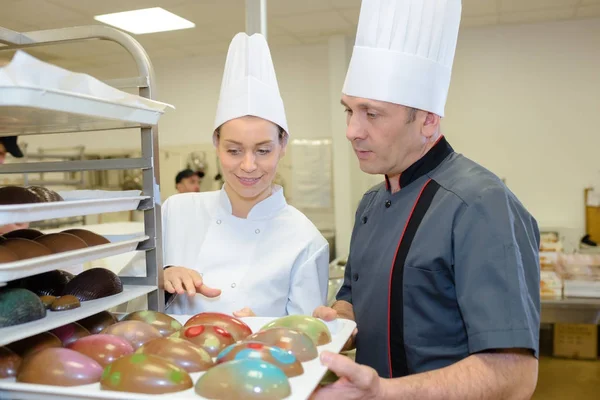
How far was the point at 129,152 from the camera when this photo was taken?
601 cm

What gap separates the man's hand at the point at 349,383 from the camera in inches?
31.0

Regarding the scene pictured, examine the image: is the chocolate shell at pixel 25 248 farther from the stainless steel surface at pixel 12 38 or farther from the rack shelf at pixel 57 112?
the stainless steel surface at pixel 12 38

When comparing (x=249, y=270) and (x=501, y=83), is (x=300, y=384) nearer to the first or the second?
(x=249, y=270)

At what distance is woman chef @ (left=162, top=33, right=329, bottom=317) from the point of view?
1378mm

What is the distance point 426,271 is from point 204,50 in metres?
4.91

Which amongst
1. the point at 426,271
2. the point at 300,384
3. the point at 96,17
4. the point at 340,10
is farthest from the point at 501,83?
the point at 300,384

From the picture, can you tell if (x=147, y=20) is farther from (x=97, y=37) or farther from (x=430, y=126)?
(x=430, y=126)

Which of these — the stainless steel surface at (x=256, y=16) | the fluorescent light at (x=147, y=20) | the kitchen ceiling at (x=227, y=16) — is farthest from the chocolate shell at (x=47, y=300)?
the fluorescent light at (x=147, y=20)

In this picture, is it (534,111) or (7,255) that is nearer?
(7,255)

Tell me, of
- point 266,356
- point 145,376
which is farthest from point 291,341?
point 145,376

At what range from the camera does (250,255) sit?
1.45 m

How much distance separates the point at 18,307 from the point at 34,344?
6 centimetres

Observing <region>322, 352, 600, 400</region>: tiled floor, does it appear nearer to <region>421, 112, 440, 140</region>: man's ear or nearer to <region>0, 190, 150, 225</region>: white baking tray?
<region>421, 112, 440, 140</region>: man's ear

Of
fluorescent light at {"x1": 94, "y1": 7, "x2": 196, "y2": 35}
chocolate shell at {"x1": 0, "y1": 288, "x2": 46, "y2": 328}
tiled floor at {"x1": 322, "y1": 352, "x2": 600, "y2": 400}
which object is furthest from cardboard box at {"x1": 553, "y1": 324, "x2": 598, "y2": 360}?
chocolate shell at {"x1": 0, "y1": 288, "x2": 46, "y2": 328}
